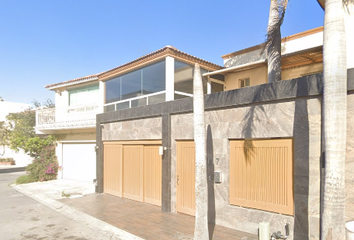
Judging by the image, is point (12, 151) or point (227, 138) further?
point (12, 151)

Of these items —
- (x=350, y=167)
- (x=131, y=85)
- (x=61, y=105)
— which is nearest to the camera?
(x=350, y=167)

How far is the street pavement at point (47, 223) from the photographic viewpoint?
716cm

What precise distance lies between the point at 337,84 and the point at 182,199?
20.4ft

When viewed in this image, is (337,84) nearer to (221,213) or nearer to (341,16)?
(341,16)

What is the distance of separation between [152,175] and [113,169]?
9.62 feet

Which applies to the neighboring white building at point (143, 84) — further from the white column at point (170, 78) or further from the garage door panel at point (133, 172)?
the garage door panel at point (133, 172)

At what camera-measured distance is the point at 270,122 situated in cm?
646

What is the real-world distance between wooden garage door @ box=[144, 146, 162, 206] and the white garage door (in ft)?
24.5

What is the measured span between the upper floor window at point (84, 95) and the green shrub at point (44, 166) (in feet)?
13.0

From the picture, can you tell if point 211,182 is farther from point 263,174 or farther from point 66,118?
point 66,118

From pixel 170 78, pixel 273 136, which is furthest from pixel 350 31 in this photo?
pixel 170 78

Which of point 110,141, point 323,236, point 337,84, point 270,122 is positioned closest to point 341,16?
point 337,84

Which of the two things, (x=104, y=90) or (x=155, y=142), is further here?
(x=104, y=90)

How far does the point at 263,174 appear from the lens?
659cm
